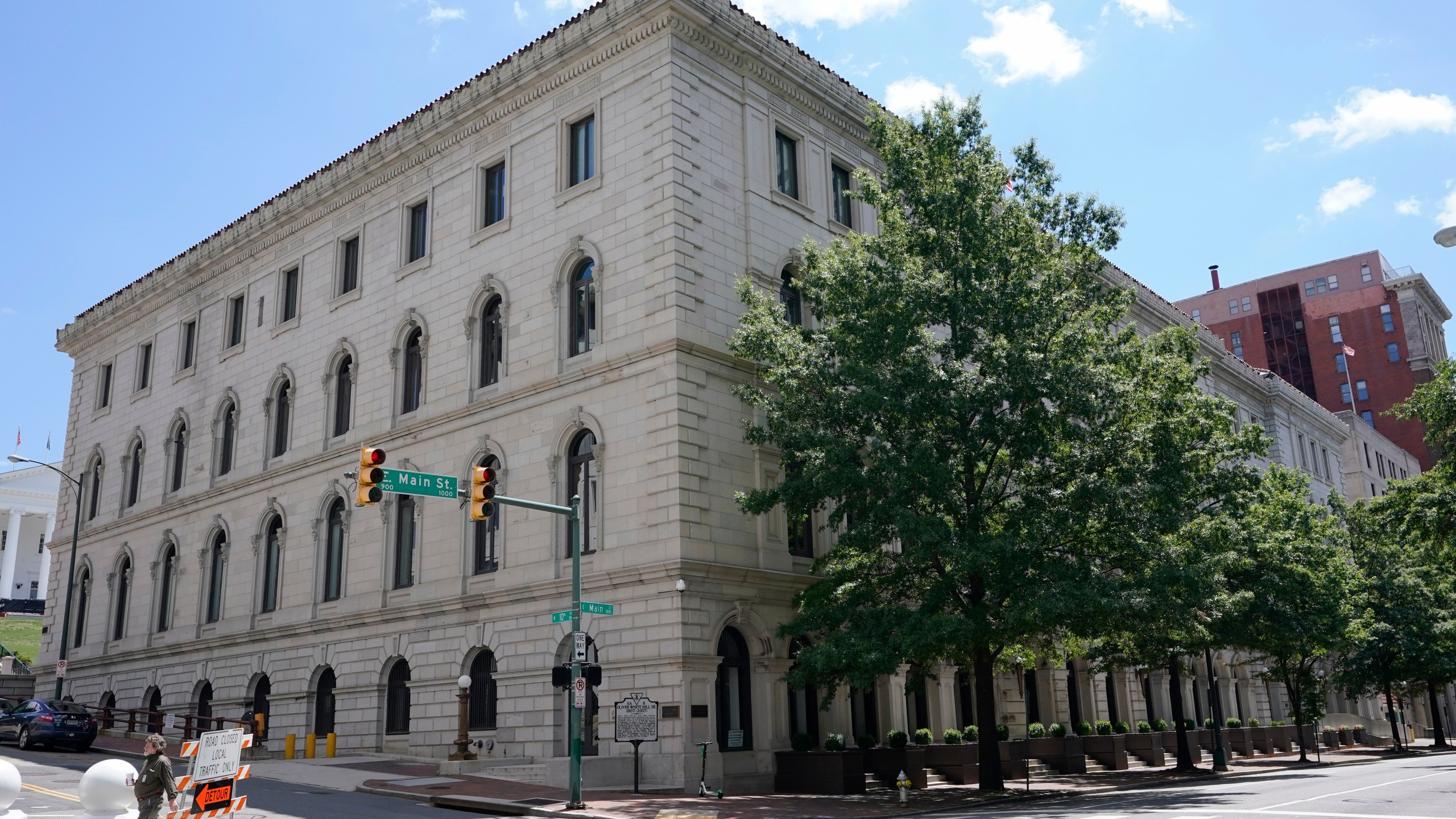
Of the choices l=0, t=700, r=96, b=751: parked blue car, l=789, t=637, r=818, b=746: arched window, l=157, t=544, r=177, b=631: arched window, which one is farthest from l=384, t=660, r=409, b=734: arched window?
l=157, t=544, r=177, b=631: arched window

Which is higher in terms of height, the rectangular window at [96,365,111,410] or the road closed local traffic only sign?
the rectangular window at [96,365,111,410]

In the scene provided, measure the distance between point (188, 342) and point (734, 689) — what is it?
98.9ft

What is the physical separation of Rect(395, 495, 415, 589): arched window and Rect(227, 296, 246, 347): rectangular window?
44.3ft

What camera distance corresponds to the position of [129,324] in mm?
50344

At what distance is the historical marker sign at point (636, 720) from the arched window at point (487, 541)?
7691 mm

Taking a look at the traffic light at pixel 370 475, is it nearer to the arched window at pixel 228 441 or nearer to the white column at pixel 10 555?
the arched window at pixel 228 441

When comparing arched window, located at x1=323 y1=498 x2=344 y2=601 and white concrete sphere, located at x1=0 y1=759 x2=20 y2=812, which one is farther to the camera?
arched window, located at x1=323 y1=498 x2=344 y2=601

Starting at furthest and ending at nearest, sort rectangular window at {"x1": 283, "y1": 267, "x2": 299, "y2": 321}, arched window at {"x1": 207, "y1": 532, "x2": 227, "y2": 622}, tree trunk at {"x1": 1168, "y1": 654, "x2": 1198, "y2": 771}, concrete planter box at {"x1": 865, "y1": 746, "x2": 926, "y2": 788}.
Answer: rectangular window at {"x1": 283, "y1": 267, "x2": 299, "y2": 321}
arched window at {"x1": 207, "y1": 532, "x2": 227, "y2": 622}
tree trunk at {"x1": 1168, "y1": 654, "x2": 1198, "y2": 771}
concrete planter box at {"x1": 865, "y1": 746, "x2": 926, "y2": 788}

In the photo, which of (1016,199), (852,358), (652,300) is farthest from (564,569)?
(1016,199)

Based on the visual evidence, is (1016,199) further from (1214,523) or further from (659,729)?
(659,729)

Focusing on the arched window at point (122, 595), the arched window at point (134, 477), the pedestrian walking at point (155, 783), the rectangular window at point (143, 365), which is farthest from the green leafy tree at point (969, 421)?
the rectangular window at point (143, 365)

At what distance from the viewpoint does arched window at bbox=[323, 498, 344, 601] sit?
3594 centimetres

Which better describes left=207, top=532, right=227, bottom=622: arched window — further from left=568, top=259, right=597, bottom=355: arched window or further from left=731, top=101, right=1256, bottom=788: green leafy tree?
left=731, top=101, right=1256, bottom=788: green leafy tree

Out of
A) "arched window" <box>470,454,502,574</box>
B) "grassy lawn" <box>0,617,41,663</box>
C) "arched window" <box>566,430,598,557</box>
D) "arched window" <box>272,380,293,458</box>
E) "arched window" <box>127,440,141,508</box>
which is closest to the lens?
"arched window" <box>566,430,598,557</box>
